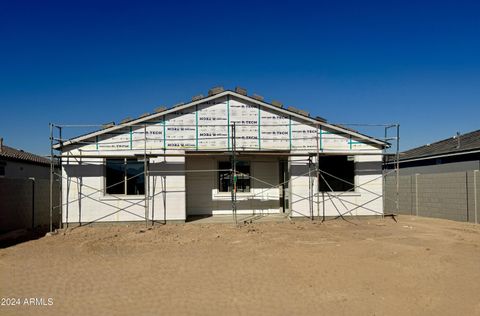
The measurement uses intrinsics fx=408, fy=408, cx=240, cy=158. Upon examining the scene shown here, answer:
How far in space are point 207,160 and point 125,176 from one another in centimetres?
336

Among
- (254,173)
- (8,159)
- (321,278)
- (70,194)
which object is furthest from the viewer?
(8,159)

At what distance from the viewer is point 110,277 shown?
761 cm

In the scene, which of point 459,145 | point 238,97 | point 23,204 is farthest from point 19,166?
point 459,145

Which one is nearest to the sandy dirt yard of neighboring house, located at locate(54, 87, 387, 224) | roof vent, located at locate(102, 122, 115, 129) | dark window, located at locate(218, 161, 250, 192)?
neighboring house, located at locate(54, 87, 387, 224)

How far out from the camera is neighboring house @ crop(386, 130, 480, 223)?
46.8 feet

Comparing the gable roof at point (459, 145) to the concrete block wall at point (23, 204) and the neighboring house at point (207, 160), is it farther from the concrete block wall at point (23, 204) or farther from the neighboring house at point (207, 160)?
the concrete block wall at point (23, 204)

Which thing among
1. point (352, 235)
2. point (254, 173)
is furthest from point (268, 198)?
point (352, 235)

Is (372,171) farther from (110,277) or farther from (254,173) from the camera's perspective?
(110,277)

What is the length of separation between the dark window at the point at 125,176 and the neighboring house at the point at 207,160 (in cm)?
3

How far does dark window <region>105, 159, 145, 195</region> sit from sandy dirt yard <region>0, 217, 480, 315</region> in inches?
78.7

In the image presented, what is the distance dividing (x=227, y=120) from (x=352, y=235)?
5982 mm

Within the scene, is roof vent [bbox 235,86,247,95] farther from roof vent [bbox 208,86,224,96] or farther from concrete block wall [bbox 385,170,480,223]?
concrete block wall [bbox 385,170,480,223]

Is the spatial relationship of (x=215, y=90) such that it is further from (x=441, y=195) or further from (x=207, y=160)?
(x=441, y=195)

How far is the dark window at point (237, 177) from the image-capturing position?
16.3 m
